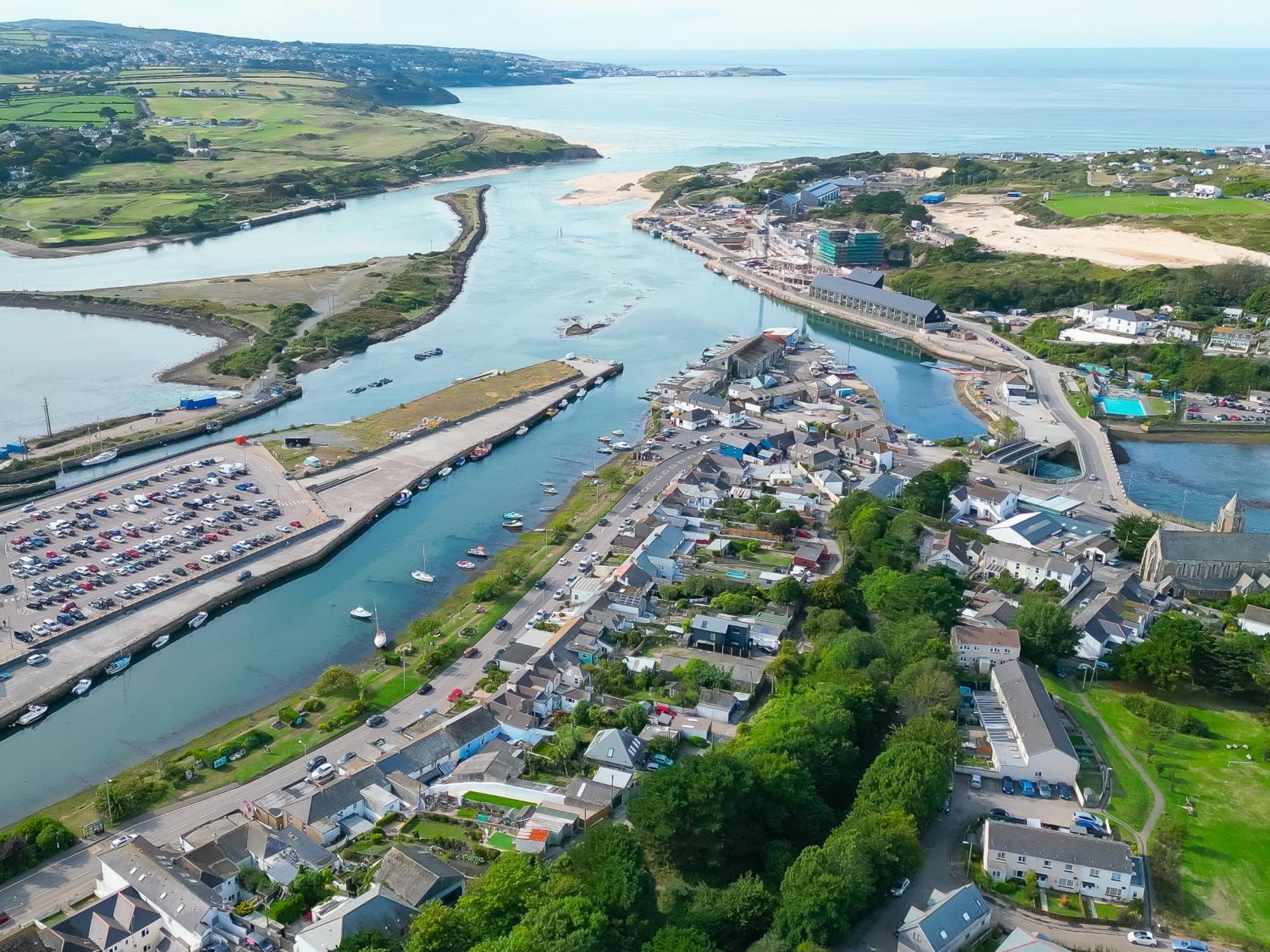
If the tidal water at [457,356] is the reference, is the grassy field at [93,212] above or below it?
above

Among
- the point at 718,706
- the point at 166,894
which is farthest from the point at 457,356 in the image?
the point at 166,894

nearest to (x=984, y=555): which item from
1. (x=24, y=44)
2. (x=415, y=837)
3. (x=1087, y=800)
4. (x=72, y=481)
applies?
(x=1087, y=800)

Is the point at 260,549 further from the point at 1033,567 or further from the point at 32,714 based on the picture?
the point at 1033,567

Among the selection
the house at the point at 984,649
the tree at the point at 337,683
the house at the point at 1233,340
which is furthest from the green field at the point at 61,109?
the house at the point at 984,649

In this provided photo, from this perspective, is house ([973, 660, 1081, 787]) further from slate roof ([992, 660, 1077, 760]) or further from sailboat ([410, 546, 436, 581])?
sailboat ([410, 546, 436, 581])

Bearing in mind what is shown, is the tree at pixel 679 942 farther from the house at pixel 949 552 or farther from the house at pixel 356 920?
the house at pixel 949 552
